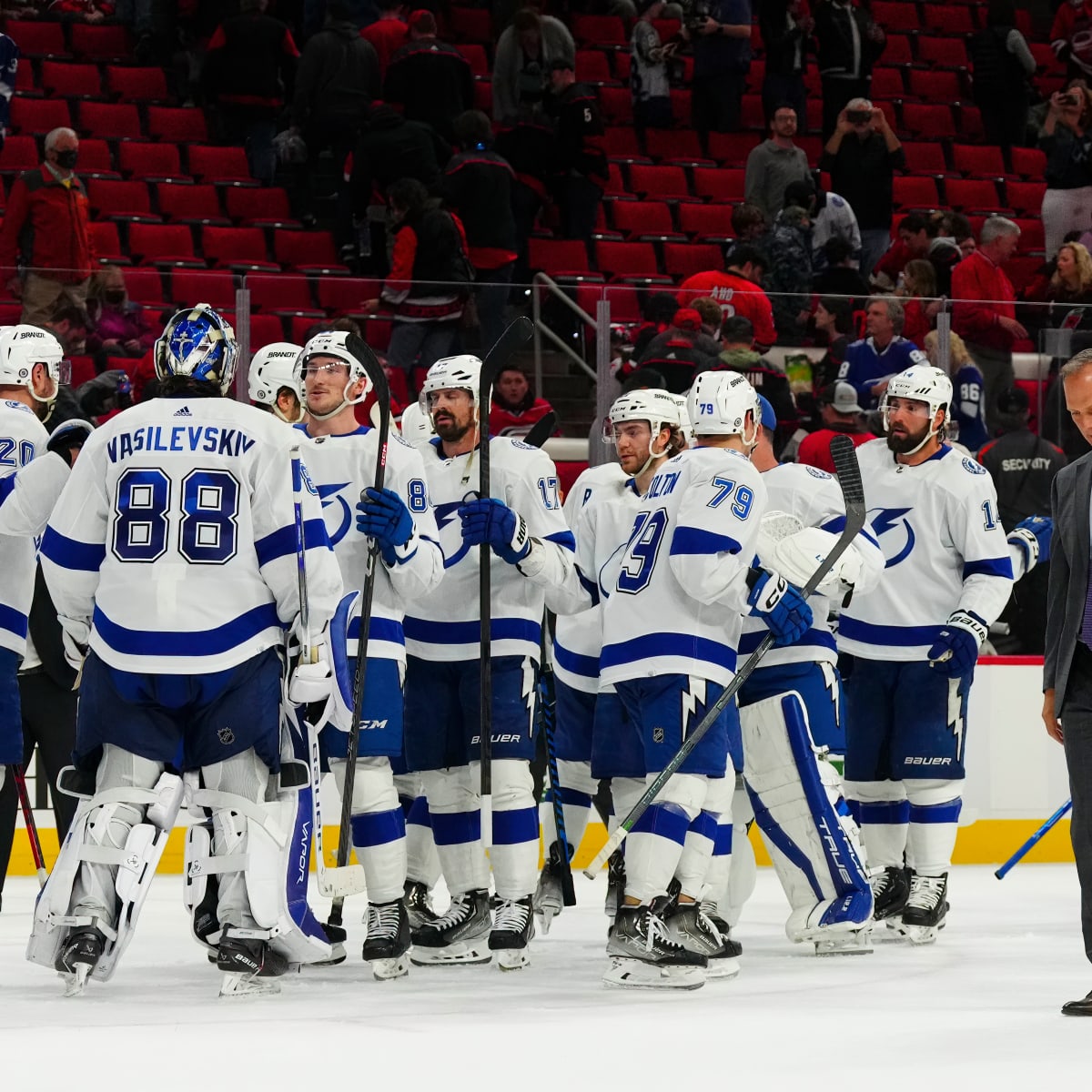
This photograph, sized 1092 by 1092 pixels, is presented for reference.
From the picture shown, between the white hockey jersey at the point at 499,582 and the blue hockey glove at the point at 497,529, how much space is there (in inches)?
7.4

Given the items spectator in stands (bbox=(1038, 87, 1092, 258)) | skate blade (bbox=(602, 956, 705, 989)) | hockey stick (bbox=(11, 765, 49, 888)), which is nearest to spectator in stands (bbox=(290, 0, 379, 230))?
spectator in stands (bbox=(1038, 87, 1092, 258))

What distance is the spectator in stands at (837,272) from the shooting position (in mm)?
9352

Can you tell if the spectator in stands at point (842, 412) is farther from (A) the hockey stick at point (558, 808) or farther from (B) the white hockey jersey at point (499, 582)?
(B) the white hockey jersey at point (499, 582)

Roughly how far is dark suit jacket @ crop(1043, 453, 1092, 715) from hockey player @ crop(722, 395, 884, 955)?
786mm

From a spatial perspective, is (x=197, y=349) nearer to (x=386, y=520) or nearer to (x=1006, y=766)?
(x=386, y=520)

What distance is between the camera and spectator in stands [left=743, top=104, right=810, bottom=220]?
10336 mm

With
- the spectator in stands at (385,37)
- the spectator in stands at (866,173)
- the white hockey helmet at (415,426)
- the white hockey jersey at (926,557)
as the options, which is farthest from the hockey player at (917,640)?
the spectator in stands at (385,37)

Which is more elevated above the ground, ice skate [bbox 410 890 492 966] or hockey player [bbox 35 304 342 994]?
hockey player [bbox 35 304 342 994]

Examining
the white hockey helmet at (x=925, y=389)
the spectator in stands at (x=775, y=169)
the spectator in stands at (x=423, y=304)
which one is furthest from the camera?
the spectator in stands at (x=775, y=169)

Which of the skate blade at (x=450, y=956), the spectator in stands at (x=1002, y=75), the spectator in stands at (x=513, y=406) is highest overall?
the spectator in stands at (x=1002, y=75)

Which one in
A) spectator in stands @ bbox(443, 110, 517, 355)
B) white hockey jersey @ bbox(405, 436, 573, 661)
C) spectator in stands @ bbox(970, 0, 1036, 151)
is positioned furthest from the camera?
spectator in stands @ bbox(970, 0, 1036, 151)

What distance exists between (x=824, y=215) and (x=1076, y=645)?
588 centimetres

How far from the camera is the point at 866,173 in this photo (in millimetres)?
10492

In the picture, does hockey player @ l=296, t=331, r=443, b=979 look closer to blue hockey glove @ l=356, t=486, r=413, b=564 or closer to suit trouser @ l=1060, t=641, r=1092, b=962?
blue hockey glove @ l=356, t=486, r=413, b=564
